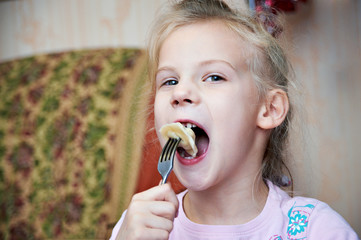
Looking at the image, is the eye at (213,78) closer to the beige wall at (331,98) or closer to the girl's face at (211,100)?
the girl's face at (211,100)

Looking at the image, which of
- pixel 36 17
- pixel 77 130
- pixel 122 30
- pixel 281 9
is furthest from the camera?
pixel 36 17

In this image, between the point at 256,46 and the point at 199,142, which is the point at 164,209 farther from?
the point at 256,46

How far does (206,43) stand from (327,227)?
1.79ft

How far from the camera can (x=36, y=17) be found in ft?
8.54

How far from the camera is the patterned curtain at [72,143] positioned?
5.99ft

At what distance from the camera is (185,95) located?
98 centimetres

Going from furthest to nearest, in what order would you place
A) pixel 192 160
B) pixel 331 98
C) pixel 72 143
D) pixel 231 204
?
pixel 72 143 → pixel 331 98 → pixel 231 204 → pixel 192 160

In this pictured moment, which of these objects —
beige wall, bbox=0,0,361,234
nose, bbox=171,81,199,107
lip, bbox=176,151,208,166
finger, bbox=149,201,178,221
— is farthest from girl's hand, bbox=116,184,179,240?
beige wall, bbox=0,0,361,234

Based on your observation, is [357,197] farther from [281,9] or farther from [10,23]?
[10,23]

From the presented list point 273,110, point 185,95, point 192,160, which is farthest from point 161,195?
point 273,110

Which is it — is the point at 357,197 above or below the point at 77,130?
below

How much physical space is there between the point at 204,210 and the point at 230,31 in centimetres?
49

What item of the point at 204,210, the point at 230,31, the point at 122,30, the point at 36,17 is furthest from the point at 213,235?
the point at 36,17

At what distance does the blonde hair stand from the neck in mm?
114
